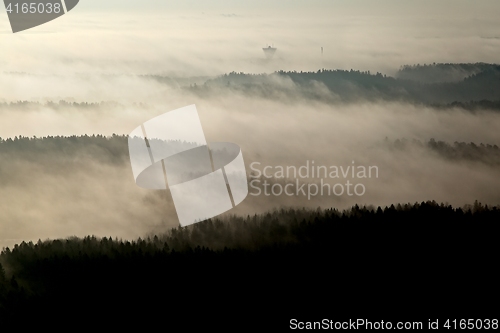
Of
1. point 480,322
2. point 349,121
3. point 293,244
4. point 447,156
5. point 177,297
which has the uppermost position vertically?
point 349,121

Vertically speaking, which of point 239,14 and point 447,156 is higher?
point 239,14

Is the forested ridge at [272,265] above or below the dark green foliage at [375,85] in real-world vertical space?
below

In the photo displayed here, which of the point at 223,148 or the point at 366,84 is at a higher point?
the point at 366,84

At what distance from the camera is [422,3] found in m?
2.78

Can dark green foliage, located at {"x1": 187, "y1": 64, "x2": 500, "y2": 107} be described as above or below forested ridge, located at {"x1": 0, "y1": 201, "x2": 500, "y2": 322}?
above

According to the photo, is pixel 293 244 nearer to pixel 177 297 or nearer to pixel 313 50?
pixel 177 297

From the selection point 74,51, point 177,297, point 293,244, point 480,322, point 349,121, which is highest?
point 74,51

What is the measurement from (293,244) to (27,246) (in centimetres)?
132

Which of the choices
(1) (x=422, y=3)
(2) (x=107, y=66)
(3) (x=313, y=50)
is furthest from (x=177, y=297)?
(1) (x=422, y=3)

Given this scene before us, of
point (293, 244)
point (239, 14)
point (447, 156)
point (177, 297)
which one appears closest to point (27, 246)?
point (177, 297)

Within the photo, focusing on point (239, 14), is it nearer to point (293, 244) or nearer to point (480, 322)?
point (293, 244)

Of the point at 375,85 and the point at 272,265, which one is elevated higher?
the point at 375,85

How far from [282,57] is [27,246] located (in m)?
1.58

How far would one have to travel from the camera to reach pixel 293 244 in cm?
275
